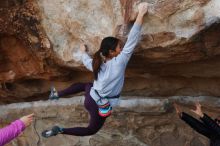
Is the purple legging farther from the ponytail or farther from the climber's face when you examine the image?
the climber's face

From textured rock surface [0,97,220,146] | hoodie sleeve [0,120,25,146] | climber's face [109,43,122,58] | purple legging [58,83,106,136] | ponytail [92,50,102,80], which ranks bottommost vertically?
textured rock surface [0,97,220,146]

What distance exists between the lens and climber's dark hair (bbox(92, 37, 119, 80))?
347 cm

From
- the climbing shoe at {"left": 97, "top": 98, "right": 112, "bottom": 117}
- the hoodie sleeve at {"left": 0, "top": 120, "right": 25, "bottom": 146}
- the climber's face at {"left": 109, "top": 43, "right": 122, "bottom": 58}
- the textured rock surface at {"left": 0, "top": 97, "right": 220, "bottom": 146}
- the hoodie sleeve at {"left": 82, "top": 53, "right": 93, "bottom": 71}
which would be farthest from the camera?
the textured rock surface at {"left": 0, "top": 97, "right": 220, "bottom": 146}

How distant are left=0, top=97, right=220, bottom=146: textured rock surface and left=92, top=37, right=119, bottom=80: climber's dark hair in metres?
1.16

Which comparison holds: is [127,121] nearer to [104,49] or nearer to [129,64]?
[129,64]

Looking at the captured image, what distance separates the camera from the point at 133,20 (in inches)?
140

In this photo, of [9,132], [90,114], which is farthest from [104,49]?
[9,132]

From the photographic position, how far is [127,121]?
4.91m

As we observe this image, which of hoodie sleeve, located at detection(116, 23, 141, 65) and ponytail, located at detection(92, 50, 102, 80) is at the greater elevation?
hoodie sleeve, located at detection(116, 23, 141, 65)

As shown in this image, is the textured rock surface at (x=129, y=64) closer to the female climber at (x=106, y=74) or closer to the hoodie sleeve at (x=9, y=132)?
the female climber at (x=106, y=74)

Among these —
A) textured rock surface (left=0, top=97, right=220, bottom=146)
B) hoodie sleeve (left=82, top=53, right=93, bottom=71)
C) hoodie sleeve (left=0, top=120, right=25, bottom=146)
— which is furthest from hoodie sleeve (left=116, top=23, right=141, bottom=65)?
textured rock surface (left=0, top=97, right=220, bottom=146)

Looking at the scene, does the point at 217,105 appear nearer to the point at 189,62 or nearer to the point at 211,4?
the point at 189,62

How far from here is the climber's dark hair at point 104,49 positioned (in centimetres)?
347

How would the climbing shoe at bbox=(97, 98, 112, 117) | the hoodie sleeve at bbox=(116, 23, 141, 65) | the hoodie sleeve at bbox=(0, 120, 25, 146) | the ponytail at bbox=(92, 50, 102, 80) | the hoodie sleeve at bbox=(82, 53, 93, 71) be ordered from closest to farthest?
the hoodie sleeve at bbox=(0, 120, 25, 146) < the hoodie sleeve at bbox=(116, 23, 141, 65) < the ponytail at bbox=(92, 50, 102, 80) < the climbing shoe at bbox=(97, 98, 112, 117) < the hoodie sleeve at bbox=(82, 53, 93, 71)
